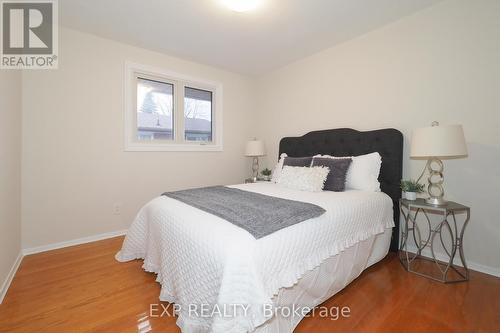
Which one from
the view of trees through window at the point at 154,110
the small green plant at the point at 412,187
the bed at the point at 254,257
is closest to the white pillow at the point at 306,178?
the bed at the point at 254,257

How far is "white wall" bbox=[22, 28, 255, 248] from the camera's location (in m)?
2.35

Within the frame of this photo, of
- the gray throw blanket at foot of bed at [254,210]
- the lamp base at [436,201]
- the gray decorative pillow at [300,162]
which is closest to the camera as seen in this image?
the gray throw blanket at foot of bed at [254,210]

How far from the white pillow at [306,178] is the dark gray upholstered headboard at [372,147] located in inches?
23.6

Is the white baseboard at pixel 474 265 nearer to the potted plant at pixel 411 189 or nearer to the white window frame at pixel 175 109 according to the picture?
the potted plant at pixel 411 189

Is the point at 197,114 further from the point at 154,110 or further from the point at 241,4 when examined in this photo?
the point at 241,4

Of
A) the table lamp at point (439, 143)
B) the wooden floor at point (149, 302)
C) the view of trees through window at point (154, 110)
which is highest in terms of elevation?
the view of trees through window at point (154, 110)

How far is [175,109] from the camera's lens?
3.36 m

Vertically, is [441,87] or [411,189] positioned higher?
[441,87]

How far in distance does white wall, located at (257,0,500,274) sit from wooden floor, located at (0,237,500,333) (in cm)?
67

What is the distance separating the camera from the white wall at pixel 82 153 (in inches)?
92.4

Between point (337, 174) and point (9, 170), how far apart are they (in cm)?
288

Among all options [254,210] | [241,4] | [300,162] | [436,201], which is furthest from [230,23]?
[436,201]

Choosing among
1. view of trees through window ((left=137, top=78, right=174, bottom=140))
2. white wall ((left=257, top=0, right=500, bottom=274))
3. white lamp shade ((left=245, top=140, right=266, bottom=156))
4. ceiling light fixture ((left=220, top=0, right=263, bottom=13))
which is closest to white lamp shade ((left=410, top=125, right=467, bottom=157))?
white wall ((left=257, top=0, right=500, bottom=274))

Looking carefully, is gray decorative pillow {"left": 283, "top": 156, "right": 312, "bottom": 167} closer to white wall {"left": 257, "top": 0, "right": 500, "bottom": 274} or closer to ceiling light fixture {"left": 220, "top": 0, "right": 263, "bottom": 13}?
white wall {"left": 257, "top": 0, "right": 500, "bottom": 274}
